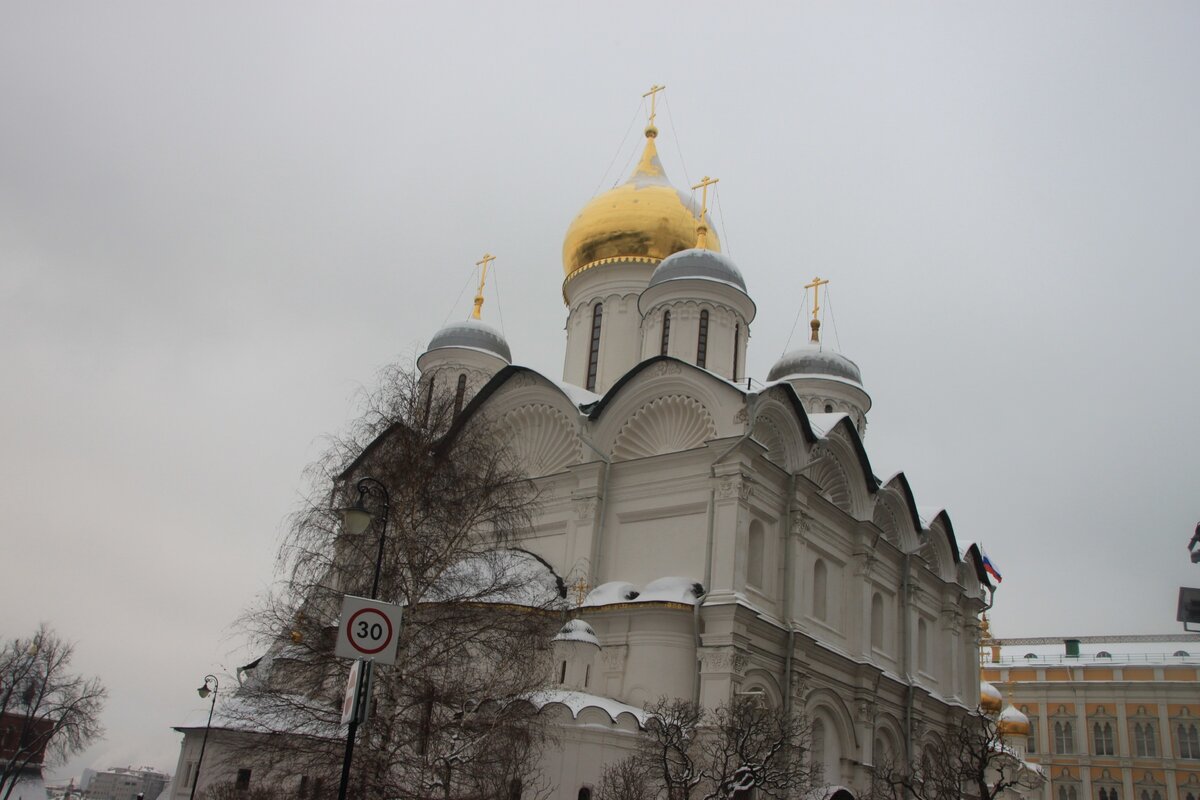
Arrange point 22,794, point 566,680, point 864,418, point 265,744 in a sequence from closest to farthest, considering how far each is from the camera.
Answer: point 265,744
point 566,680
point 864,418
point 22,794

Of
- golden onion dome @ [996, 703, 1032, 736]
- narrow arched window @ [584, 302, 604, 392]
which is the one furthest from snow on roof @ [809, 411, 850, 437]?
golden onion dome @ [996, 703, 1032, 736]

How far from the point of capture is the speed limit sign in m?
9.53

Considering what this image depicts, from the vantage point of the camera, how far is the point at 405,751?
13.1 m

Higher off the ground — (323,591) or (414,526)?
(414,526)

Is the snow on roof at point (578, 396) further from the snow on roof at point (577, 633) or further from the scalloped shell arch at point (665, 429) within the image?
the snow on roof at point (577, 633)

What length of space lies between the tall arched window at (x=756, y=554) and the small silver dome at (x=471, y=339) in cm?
1033

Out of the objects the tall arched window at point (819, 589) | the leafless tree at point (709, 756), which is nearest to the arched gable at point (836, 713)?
the tall arched window at point (819, 589)

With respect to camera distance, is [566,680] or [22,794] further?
[22,794]

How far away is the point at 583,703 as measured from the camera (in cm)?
1838

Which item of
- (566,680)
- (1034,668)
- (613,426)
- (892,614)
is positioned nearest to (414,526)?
(566,680)

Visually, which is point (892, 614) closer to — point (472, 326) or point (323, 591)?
point (472, 326)

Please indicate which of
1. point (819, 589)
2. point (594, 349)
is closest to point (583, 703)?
point (819, 589)

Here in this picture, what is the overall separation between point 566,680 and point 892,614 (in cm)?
1081

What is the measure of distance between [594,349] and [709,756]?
13.4 meters
